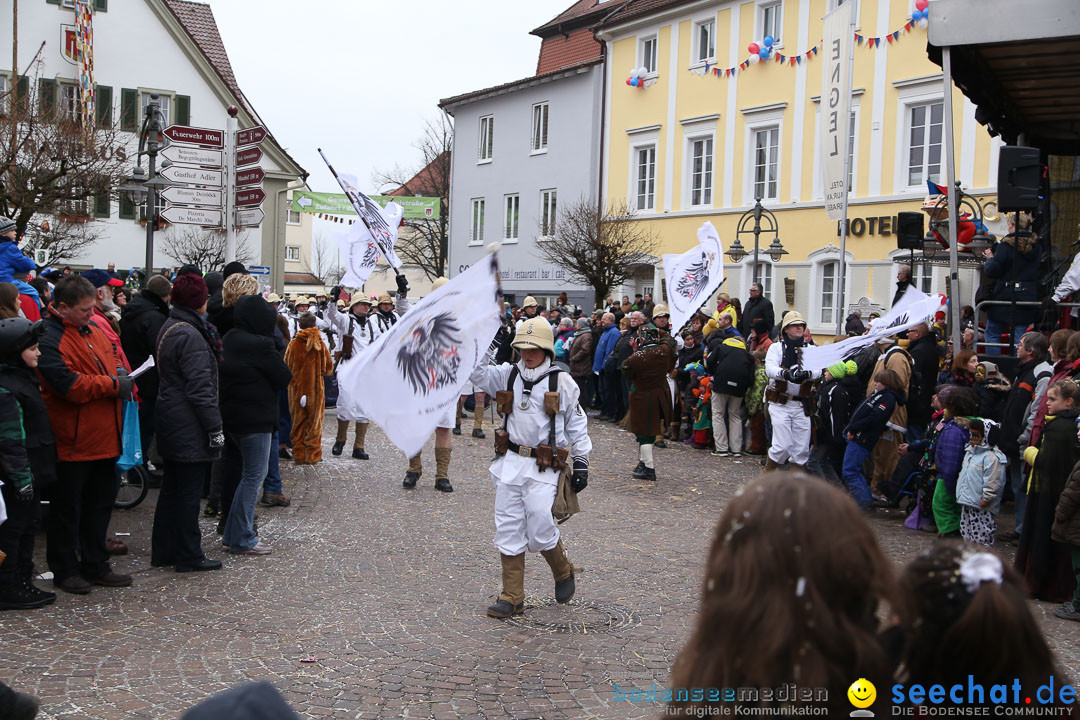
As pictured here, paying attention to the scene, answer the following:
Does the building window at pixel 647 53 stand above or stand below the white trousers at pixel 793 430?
above

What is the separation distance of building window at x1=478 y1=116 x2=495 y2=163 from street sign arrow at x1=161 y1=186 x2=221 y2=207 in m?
28.3

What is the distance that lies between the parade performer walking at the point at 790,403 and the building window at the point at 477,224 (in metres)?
29.9

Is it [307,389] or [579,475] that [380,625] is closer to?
[579,475]

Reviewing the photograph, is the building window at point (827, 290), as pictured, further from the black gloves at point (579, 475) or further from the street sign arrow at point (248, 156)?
the black gloves at point (579, 475)

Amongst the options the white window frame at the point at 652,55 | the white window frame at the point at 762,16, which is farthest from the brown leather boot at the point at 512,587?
the white window frame at the point at 652,55

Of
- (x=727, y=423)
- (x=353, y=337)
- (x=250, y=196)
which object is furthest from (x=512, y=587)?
(x=727, y=423)

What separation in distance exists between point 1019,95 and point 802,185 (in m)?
16.7

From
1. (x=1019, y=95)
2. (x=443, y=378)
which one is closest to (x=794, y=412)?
(x=1019, y=95)

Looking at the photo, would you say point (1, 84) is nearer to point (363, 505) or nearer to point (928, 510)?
point (363, 505)

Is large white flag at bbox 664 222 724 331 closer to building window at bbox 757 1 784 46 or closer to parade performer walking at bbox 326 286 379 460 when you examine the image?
parade performer walking at bbox 326 286 379 460

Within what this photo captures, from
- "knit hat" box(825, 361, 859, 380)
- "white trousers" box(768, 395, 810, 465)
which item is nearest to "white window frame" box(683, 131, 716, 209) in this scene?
"knit hat" box(825, 361, 859, 380)

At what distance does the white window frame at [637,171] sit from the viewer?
31.7 meters

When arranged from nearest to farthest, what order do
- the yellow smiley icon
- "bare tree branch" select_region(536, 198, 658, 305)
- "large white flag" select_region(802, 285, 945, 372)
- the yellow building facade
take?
1. the yellow smiley icon
2. "large white flag" select_region(802, 285, 945, 372)
3. the yellow building facade
4. "bare tree branch" select_region(536, 198, 658, 305)

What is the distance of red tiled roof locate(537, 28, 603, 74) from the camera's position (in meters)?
35.3
